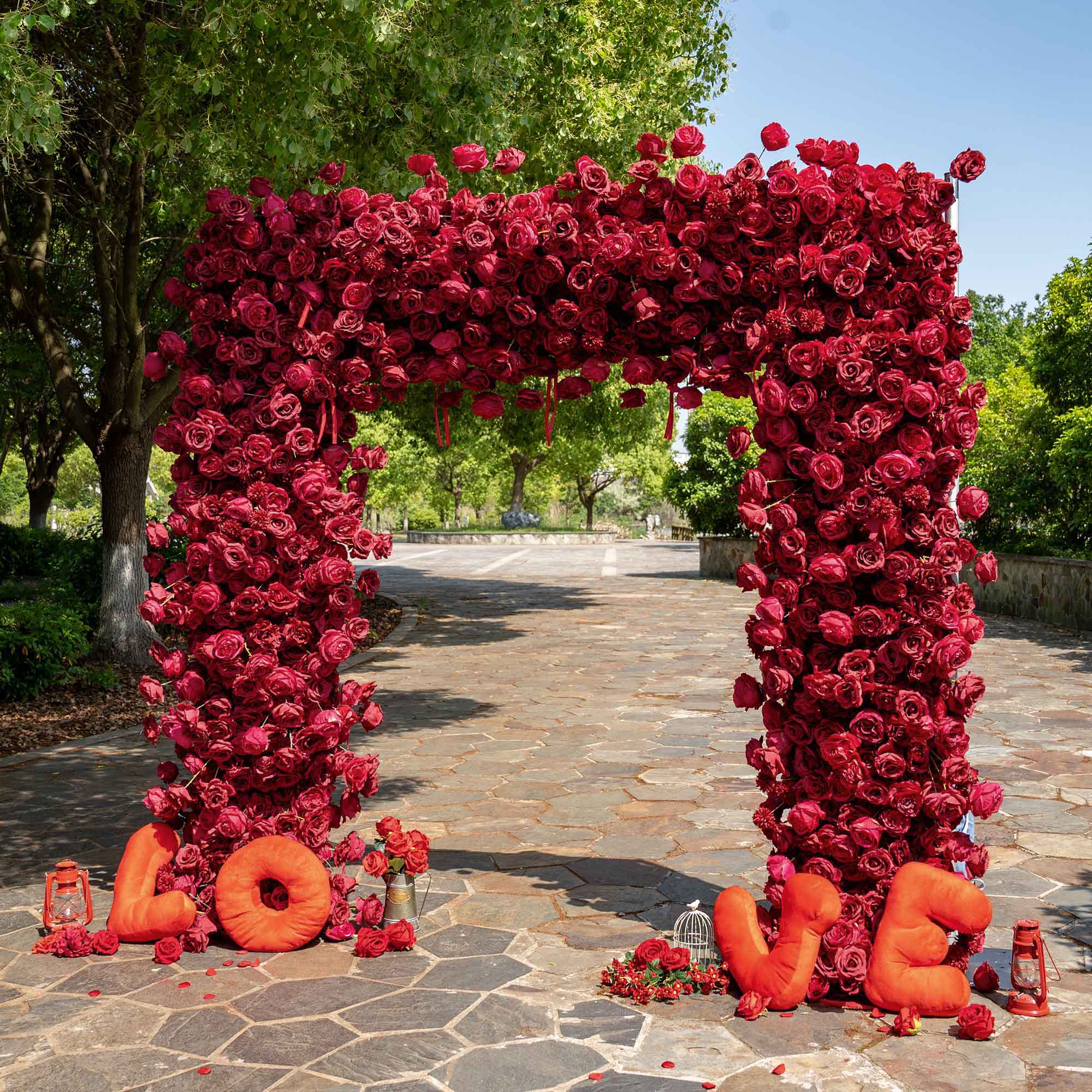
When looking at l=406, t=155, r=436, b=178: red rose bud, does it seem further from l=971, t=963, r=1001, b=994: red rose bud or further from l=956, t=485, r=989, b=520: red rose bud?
l=971, t=963, r=1001, b=994: red rose bud

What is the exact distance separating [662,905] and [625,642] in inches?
385

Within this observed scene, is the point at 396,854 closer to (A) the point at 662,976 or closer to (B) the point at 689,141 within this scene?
(A) the point at 662,976

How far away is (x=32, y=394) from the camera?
770 inches

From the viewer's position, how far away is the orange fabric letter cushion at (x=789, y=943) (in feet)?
13.9

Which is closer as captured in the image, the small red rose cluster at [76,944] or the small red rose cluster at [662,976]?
the small red rose cluster at [662,976]

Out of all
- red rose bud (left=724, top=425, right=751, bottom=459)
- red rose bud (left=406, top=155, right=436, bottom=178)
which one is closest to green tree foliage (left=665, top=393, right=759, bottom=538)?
red rose bud (left=406, top=155, right=436, bottom=178)

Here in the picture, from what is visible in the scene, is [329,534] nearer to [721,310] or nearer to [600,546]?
[721,310]

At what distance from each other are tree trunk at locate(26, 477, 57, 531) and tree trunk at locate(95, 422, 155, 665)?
14.7m

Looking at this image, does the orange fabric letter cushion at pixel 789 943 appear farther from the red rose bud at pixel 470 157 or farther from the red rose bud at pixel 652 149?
the red rose bud at pixel 470 157

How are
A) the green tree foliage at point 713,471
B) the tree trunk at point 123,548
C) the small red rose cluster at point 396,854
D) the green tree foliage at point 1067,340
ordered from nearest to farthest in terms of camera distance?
the small red rose cluster at point 396,854
the tree trunk at point 123,548
the green tree foliage at point 1067,340
the green tree foliage at point 713,471

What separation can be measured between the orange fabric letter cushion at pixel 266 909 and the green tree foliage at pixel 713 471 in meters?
20.8

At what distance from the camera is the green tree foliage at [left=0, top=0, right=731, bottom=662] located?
7812 mm

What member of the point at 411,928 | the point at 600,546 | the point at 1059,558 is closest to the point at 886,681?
the point at 411,928

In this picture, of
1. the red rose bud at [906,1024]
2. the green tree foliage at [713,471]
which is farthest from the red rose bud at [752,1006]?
the green tree foliage at [713,471]
